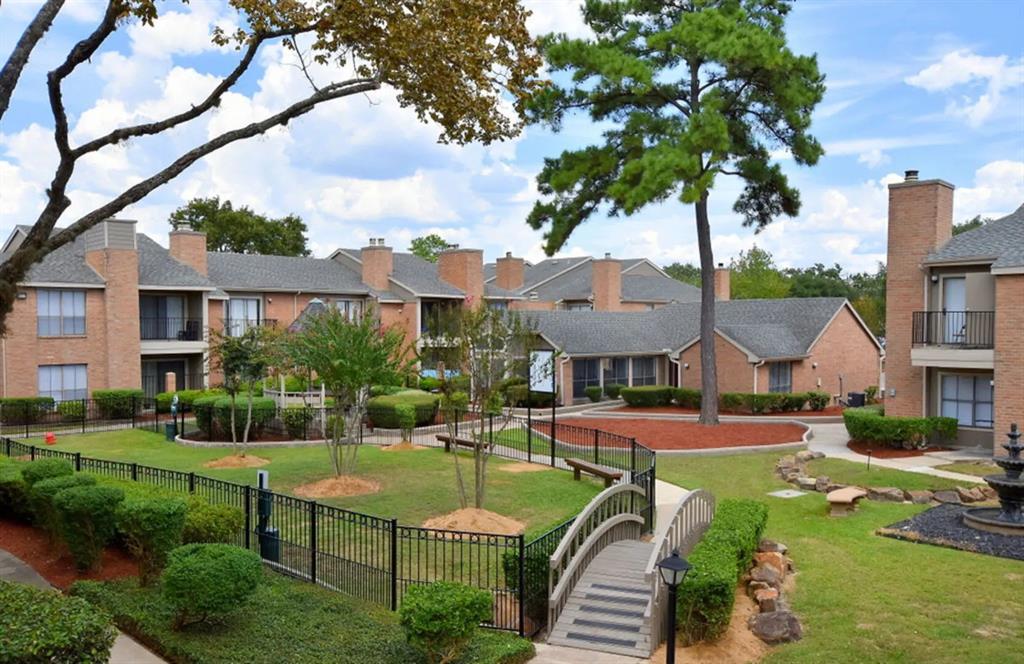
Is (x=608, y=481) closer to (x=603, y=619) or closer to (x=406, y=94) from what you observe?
(x=603, y=619)

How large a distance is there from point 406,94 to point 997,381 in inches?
754

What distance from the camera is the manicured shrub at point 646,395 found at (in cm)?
3766

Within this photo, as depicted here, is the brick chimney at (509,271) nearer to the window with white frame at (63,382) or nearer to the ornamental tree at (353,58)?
the window with white frame at (63,382)

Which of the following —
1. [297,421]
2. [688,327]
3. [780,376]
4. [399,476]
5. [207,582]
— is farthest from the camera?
[688,327]

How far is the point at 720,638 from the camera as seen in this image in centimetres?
1012

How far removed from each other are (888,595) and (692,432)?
17.5 meters

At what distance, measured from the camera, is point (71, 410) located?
3020cm

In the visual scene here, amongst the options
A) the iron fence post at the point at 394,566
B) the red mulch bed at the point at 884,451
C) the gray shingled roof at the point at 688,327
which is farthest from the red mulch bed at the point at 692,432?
the iron fence post at the point at 394,566

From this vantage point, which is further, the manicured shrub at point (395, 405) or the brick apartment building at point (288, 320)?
the brick apartment building at point (288, 320)

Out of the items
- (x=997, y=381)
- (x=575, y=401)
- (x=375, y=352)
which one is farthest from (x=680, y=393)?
(x=375, y=352)

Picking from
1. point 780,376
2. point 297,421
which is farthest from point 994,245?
point 297,421

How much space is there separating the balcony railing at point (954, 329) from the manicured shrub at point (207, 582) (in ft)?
74.2

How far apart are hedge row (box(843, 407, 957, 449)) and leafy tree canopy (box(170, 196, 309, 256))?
159 feet

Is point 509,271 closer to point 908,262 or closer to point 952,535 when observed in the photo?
point 908,262
